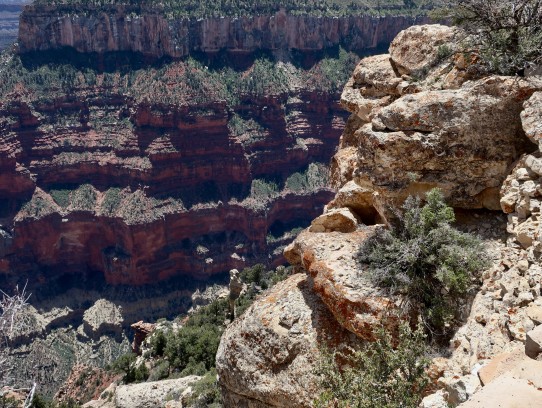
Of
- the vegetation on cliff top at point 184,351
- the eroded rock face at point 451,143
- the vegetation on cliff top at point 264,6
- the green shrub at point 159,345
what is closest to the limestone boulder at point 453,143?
the eroded rock face at point 451,143

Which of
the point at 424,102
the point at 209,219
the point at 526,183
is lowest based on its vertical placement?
the point at 209,219

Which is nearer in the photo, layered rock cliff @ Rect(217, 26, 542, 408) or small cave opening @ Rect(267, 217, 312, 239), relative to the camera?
layered rock cliff @ Rect(217, 26, 542, 408)

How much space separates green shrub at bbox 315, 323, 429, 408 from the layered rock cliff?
431 millimetres

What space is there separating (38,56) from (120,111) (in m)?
15.3

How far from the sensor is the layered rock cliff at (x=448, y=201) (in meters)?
8.35

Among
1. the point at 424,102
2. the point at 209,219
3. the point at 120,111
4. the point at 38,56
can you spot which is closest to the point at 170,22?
the point at 120,111

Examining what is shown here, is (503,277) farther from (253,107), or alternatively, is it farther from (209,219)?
(253,107)

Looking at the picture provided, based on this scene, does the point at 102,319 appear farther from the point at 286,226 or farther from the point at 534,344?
the point at 534,344

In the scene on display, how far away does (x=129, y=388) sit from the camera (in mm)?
21797

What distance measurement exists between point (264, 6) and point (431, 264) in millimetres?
71005

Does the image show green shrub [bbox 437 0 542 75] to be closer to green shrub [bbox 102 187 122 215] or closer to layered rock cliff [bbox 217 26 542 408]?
layered rock cliff [bbox 217 26 542 408]

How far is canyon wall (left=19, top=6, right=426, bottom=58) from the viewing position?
70875mm

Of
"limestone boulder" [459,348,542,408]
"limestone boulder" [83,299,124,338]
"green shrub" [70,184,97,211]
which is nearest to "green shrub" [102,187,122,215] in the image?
"green shrub" [70,184,97,211]

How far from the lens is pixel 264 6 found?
73688 millimetres
